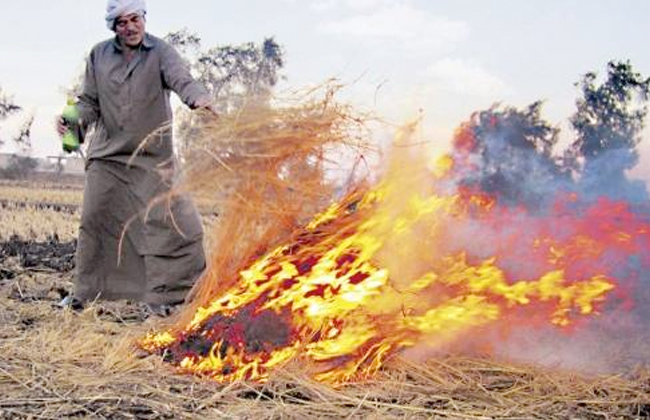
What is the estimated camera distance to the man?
20.9 ft

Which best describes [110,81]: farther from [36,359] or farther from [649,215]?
[649,215]

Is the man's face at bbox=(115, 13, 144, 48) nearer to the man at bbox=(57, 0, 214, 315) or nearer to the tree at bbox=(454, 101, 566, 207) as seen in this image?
the man at bbox=(57, 0, 214, 315)

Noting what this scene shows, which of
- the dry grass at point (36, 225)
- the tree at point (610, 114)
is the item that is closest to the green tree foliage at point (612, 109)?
the tree at point (610, 114)

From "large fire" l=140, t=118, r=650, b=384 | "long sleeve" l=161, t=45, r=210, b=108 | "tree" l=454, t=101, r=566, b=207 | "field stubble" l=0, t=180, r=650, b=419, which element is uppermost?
"long sleeve" l=161, t=45, r=210, b=108

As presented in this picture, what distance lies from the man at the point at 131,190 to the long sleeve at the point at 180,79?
0.01 m

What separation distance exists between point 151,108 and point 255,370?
3.13 meters

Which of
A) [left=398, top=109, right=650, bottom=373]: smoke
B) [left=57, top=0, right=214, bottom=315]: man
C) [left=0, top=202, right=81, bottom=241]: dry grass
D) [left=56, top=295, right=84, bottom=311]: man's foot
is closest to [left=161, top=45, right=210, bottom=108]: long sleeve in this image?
[left=57, top=0, right=214, bottom=315]: man

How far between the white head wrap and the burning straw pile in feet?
6.26

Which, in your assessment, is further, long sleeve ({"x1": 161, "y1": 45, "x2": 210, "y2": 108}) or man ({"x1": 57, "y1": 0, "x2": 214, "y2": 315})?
man ({"x1": 57, "y1": 0, "x2": 214, "y2": 315})

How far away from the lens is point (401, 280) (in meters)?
4.26

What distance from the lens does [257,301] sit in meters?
4.35

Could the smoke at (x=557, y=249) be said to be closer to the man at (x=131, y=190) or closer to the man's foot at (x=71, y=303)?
the man at (x=131, y=190)

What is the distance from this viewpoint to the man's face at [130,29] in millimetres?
6113

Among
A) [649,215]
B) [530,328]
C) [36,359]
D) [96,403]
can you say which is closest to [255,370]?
[96,403]
